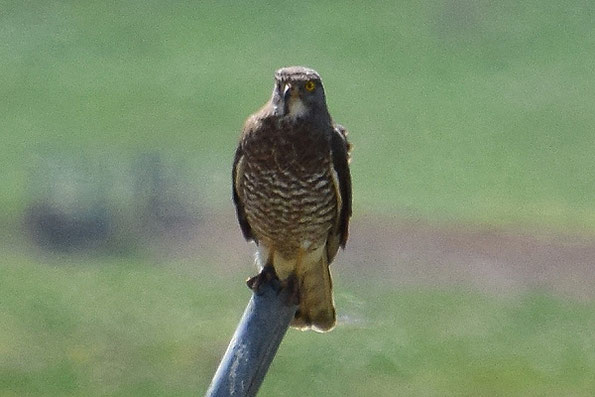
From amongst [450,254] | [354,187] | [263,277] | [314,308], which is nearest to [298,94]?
[263,277]

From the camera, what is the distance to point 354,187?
25.6m

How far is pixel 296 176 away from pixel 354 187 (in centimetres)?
1878

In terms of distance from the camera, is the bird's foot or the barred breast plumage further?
the barred breast plumage

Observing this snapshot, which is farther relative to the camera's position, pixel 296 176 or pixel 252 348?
pixel 296 176

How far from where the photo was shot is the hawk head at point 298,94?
6.62m

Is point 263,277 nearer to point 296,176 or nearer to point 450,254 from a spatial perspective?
point 296,176

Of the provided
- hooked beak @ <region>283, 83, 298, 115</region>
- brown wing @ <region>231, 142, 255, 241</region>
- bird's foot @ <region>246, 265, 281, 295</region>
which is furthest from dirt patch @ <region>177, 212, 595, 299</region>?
hooked beak @ <region>283, 83, 298, 115</region>

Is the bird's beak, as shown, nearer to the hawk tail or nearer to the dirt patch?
the hawk tail

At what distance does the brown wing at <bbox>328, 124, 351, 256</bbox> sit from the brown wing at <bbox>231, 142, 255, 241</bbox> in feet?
1.23

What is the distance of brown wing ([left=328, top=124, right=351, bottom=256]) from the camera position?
6852 mm

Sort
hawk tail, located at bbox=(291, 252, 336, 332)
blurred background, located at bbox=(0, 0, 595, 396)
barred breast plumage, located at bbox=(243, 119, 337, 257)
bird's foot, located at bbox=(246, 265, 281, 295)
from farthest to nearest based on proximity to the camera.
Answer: blurred background, located at bbox=(0, 0, 595, 396), barred breast plumage, located at bbox=(243, 119, 337, 257), hawk tail, located at bbox=(291, 252, 336, 332), bird's foot, located at bbox=(246, 265, 281, 295)

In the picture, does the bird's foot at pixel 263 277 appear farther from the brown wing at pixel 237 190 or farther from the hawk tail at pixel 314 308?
the brown wing at pixel 237 190

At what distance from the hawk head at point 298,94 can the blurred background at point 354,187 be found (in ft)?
3.11

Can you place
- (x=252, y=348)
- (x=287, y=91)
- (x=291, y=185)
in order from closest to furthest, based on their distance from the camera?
(x=252, y=348) < (x=287, y=91) < (x=291, y=185)
